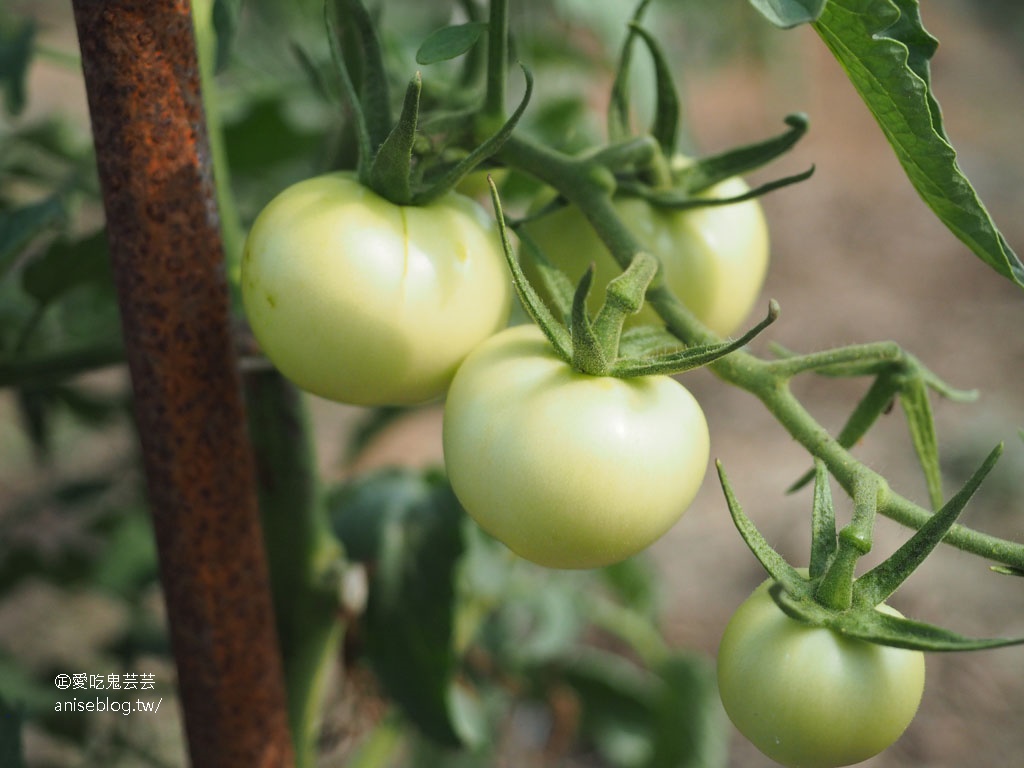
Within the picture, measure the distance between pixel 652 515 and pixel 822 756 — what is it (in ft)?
0.34

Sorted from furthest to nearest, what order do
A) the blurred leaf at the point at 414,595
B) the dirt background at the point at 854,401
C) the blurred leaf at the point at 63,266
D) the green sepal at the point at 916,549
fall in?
the dirt background at the point at 854,401
the blurred leaf at the point at 414,595
the blurred leaf at the point at 63,266
the green sepal at the point at 916,549

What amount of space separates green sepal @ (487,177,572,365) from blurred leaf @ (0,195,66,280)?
270 millimetres

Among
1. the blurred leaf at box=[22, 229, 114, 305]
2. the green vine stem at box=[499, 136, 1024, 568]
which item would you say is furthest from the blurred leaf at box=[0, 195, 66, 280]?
the green vine stem at box=[499, 136, 1024, 568]

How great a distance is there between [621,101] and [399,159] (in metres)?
0.15

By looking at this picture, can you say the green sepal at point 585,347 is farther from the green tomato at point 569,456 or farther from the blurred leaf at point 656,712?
the blurred leaf at point 656,712

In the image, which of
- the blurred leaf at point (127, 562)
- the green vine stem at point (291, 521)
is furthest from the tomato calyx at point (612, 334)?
the blurred leaf at point (127, 562)

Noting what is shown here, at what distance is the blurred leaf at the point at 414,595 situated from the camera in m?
0.65

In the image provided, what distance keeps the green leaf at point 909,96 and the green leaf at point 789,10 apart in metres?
0.03

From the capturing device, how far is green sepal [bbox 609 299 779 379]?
33 cm

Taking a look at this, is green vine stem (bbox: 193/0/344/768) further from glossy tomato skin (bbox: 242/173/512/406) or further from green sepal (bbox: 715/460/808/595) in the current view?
green sepal (bbox: 715/460/808/595)

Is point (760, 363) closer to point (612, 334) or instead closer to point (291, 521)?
point (612, 334)

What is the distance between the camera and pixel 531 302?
0.35m

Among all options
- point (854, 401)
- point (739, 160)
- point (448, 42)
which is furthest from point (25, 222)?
point (854, 401)

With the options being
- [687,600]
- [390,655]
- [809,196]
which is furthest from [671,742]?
[809,196]
